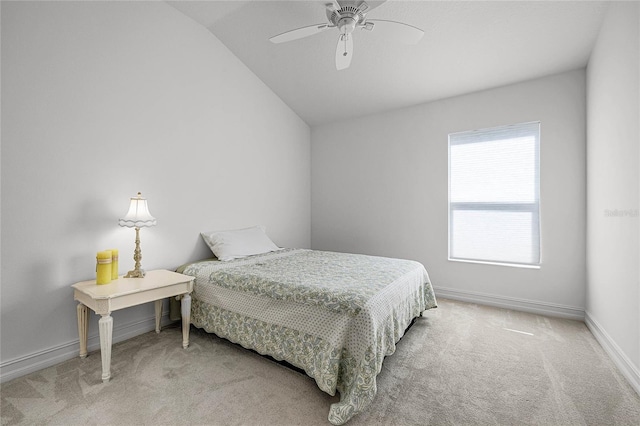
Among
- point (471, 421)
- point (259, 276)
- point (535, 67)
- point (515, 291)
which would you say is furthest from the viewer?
point (515, 291)

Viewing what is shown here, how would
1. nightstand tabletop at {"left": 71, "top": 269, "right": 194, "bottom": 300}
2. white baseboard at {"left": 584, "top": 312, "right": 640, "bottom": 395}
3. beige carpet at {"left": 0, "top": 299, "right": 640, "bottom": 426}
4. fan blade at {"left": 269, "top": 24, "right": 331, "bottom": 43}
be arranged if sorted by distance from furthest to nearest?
1. fan blade at {"left": 269, "top": 24, "right": 331, "bottom": 43}
2. nightstand tabletop at {"left": 71, "top": 269, "right": 194, "bottom": 300}
3. white baseboard at {"left": 584, "top": 312, "right": 640, "bottom": 395}
4. beige carpet at {"left": 0, "top": 299, "right": 640, "bottom": 426}

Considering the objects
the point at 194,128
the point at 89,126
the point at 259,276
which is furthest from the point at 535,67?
the point at 89,126

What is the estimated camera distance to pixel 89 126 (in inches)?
90.0

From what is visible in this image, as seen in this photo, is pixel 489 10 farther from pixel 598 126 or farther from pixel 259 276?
pixel 259 276

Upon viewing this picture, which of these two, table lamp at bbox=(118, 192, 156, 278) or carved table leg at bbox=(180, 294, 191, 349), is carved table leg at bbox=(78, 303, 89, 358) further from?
carved table leg at bbox=(180, 294, 191, 349)

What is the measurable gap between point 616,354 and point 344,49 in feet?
9.85

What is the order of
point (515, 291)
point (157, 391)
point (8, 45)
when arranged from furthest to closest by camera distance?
point (515, 291) → point (8, 45) → point (157, 391)

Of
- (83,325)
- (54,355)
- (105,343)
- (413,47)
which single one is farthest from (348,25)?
(54,355)

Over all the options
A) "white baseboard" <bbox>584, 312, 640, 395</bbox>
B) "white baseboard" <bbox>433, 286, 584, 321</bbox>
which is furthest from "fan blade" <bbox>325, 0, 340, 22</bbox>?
"white baseboard" <bbox>433, 286, 584, 321</bbox>

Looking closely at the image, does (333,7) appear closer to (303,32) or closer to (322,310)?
(303,32)

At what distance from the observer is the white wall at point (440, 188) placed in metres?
2.94

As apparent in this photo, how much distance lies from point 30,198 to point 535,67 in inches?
179

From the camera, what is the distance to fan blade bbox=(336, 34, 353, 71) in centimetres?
210

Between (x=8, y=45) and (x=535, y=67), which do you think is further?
(x=535, y=67)
